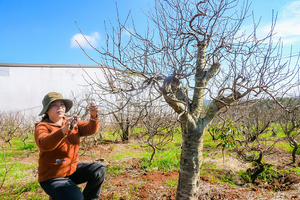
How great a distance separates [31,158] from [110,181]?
4022mm

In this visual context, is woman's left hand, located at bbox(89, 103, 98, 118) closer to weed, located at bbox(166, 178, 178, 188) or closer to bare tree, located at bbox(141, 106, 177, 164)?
bare tree, located at bbox(141, 106, 177, 164)

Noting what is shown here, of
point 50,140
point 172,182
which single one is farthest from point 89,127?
point 172,182

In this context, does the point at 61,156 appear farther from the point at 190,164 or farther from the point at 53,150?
the point at 190,164

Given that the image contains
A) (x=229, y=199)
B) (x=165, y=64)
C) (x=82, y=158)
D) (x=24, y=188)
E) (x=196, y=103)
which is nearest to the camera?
(x=165, y=64)

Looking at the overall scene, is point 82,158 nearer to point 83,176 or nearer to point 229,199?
point 83,176

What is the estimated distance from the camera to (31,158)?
6.49 m

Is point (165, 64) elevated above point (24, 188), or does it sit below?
above

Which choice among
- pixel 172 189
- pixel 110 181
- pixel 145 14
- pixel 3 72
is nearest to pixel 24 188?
pixel 110 181

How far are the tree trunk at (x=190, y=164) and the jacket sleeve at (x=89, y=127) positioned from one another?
4.14 ft

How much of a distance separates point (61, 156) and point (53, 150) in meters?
0.11

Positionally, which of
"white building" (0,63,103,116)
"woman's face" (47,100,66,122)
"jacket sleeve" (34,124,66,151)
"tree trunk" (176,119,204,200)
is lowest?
"tree trunk" (176,119,204,200)

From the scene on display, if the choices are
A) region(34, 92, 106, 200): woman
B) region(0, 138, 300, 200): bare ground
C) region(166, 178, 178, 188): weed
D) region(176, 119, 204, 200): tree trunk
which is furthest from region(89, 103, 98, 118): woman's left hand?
region(166, 178, 178, 188): weed

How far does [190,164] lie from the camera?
8.84 ft

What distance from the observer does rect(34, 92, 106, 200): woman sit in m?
1.86
